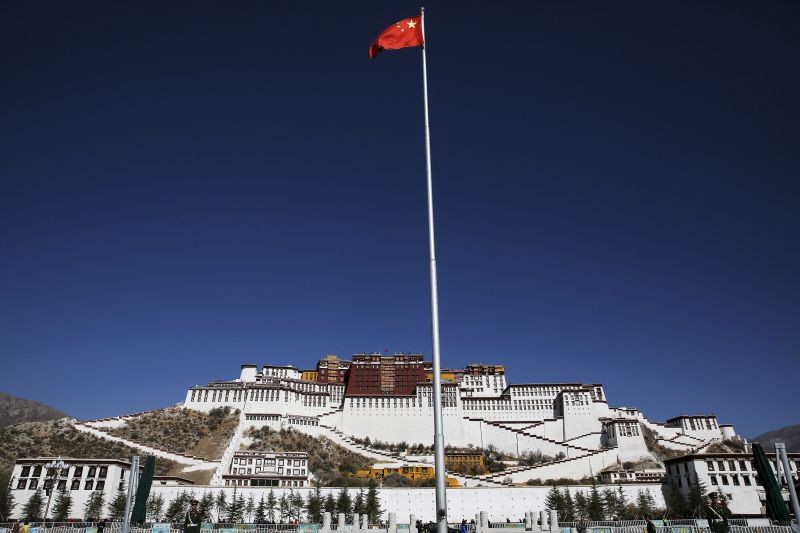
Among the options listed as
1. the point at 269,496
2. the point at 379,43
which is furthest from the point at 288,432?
the point at 379,43

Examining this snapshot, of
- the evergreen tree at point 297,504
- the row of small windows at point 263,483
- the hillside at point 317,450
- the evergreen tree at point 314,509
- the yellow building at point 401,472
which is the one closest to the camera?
the evergreen tree at point 314,509

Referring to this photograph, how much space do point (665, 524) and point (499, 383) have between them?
8248cm

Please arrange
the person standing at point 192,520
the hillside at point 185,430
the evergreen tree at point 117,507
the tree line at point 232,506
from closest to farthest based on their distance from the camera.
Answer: the person standing at point 192,520
the evergreen tree at point 117,507
the tree line at point 232,506
the hillside at point 185,430

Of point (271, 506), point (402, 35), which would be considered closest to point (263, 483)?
point (271, 506)

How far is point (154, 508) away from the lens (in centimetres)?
5356

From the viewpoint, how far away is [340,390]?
104m

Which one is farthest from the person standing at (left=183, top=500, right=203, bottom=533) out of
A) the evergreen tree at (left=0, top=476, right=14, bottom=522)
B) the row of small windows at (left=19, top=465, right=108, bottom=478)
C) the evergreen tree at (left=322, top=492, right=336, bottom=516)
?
the row of small windows at (left=19, top=465, right=108, bottom=478)

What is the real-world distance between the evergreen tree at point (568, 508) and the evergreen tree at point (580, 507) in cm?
52

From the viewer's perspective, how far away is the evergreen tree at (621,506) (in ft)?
176

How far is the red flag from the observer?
18.0 m

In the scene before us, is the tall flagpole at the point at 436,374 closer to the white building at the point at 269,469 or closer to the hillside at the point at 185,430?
the white building at the point at 269,469

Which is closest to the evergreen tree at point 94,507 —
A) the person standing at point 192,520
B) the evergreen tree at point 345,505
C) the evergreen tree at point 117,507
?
the evergreen tree at point 117,507

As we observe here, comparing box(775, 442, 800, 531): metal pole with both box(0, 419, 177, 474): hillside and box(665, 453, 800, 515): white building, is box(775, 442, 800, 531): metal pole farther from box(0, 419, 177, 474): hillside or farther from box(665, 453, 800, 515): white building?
box(0, 419, 177, 474): hillside

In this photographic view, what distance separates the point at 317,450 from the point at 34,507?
38019mm
